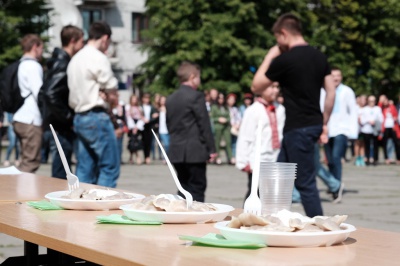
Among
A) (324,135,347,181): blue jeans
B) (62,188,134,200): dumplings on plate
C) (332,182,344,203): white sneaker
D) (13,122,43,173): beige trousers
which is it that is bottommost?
(332,182,344,203): white sneaker

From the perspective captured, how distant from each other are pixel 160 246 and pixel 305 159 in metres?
5.34

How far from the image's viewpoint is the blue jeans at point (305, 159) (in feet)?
27.2

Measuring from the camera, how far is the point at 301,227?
3164mm

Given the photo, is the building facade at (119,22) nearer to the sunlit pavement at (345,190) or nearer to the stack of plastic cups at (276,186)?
the sunlit pavement at (345,190)

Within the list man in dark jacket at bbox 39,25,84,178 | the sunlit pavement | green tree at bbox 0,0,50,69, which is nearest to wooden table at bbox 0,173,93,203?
the sunlit pavement

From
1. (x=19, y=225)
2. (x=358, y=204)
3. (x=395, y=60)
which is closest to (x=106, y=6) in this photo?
(x=395, y=60)

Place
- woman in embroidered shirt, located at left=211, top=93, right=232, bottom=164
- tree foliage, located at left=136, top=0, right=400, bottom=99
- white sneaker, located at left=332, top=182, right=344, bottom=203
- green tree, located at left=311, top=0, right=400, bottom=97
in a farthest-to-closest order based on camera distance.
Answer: green tree, located at left=311, top=0, right=400, bottom=97 < tree foliage, located at left=136, top=0, right=400, bottom=99 < woman in embroidered shirt, located at left=211, top=93, right=232, bottom=164 < white sneaker, located at left=332, top=182, right=344, bottom=203

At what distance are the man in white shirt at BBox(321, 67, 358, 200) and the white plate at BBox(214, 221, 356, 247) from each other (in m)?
11.8

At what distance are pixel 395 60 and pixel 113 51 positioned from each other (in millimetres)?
15232

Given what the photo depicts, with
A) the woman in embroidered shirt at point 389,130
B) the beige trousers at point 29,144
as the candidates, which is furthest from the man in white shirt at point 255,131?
the woman in embroidered shirt at point 389,130

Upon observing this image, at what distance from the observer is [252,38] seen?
52.0 metres

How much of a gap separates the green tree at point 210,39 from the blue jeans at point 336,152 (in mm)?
35276

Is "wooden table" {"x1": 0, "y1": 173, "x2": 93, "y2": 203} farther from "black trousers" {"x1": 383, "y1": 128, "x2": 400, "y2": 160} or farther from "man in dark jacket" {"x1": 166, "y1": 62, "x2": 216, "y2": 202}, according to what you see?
"black trousers" {"x1": 383, "y1": 128, "x2": 400, "y2": 160}

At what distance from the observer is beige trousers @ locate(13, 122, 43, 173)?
1131 cm
